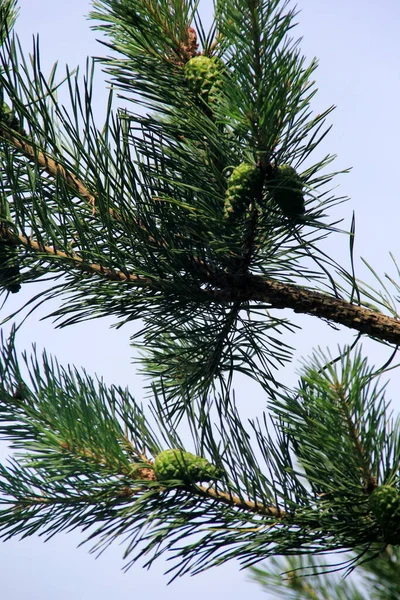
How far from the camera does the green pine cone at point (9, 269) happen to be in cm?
93

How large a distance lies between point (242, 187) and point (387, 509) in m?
0.39

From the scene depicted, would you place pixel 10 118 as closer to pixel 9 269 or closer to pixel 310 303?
pixel 9 269

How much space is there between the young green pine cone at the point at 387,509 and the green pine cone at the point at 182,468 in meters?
0.19

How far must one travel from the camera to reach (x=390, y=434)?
915 mm

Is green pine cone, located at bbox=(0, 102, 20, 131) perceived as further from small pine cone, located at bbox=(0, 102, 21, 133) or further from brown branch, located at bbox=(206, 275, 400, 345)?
brown branch, located at bbox=(206, 275, 400, 345)

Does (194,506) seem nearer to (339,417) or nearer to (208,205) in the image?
(339,417)

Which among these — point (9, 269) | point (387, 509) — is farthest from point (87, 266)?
point (387, 509)

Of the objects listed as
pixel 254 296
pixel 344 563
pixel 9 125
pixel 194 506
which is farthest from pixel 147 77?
pixel 344 563

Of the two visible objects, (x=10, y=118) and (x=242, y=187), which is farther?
(x=10, y=118)

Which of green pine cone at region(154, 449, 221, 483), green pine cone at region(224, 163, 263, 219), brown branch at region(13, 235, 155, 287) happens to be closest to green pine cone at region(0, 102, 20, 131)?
brown branch at region(13, 235, 155, 287)

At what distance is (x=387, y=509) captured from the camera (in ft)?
2.71

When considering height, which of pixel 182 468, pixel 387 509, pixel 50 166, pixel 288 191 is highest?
pixel 50 166

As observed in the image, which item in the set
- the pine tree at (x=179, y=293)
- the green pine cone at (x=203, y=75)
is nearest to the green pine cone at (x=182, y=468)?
the pine tree at (x=179, y=293)

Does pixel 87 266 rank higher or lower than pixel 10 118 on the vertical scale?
lower
